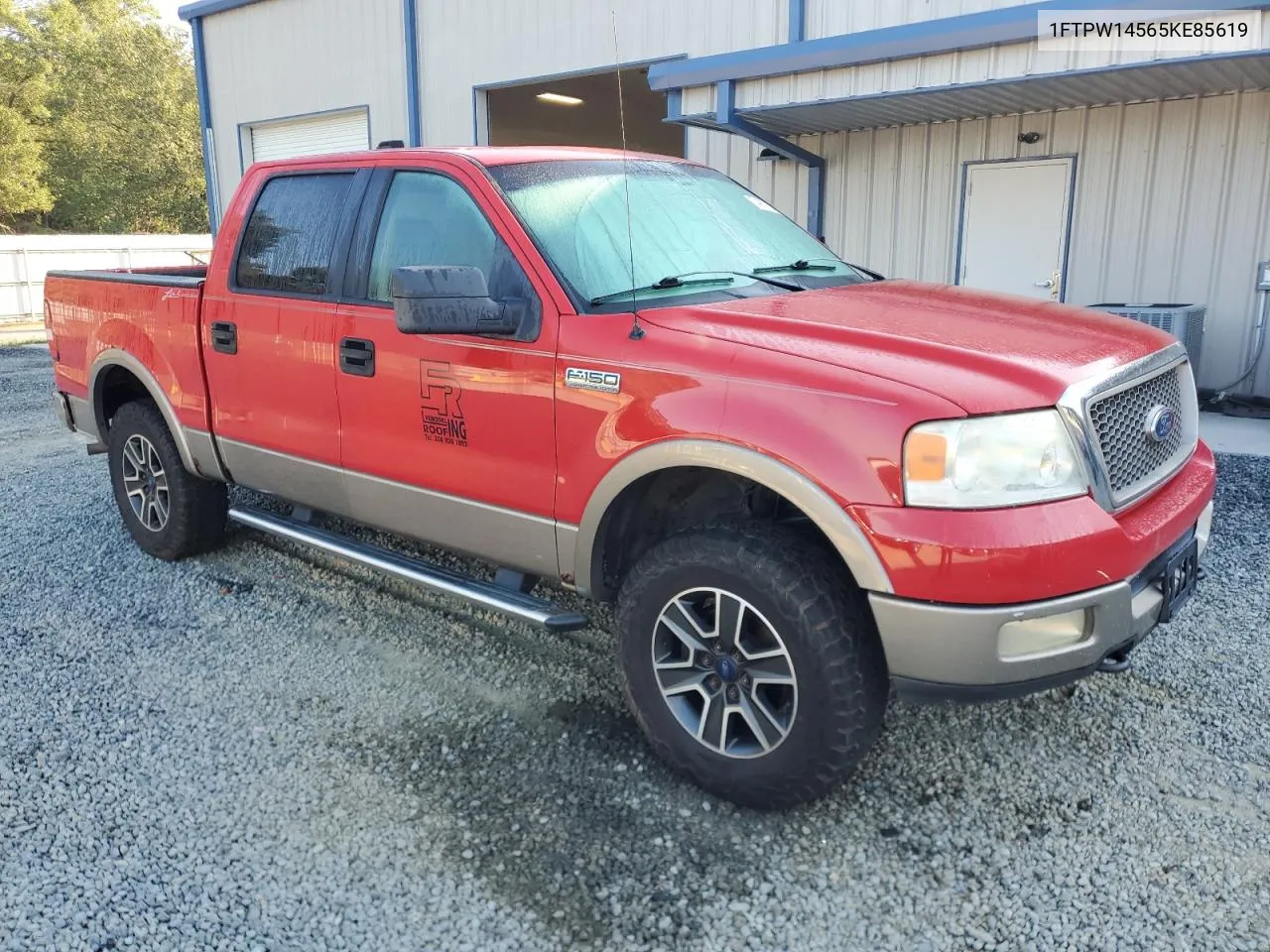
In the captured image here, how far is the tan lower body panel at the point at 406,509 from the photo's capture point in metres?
3.47

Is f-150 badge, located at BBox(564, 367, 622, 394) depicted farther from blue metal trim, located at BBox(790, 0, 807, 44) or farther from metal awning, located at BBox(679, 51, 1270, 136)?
blue metal trim, located at BBox(790, 0, 807, 44)

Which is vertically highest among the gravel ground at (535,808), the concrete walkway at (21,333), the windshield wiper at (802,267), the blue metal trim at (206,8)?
the blue metal trim at (206,8)

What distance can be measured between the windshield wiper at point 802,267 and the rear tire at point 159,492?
3095mm

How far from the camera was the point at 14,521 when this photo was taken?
19.8 ft

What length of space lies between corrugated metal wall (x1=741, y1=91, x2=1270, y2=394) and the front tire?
7.78 m

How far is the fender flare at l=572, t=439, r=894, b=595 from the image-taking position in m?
2.62

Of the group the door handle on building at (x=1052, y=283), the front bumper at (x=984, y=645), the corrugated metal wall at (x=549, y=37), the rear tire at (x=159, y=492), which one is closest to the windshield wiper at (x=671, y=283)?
the front bumper at (x=984, y=645)

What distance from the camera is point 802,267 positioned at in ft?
12.9

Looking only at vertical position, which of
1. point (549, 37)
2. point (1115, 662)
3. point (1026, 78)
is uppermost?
point (549, 37)

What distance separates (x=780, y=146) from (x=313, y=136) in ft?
30.9

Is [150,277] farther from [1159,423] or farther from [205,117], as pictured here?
[205,117]

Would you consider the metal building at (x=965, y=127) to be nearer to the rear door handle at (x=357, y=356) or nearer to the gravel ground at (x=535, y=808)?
the rear door handle at (x=357, y=356)

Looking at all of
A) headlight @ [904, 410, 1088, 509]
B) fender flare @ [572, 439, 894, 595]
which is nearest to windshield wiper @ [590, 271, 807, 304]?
fender flare @ [572, 439, 894, 595]

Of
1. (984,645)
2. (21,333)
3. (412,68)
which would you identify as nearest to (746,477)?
(984,645)
